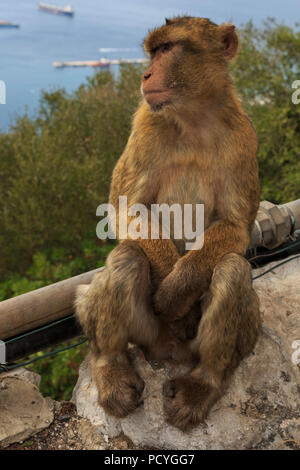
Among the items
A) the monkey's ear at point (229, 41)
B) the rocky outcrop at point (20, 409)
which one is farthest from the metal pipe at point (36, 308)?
the monkey's ear at point (229, 41)

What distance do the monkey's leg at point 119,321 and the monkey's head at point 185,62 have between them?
708 mm

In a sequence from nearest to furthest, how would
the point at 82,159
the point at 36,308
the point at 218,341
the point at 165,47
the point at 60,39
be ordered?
the point at 218,341 → the point at 165,47 → the point at 36,308 → the point at 82,159 → the point at 60,39

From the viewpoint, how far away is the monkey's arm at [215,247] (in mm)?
2098

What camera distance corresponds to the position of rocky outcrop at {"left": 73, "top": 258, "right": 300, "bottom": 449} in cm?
208

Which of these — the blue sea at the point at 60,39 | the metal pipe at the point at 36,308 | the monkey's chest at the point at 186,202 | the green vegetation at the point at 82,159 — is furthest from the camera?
the blue sea at the point at 60,39

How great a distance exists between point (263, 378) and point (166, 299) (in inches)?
25.7

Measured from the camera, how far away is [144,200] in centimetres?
232

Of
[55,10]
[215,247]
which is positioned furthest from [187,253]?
[55,10]

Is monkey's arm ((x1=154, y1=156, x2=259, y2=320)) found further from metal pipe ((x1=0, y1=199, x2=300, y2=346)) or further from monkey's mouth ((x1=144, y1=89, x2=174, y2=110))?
metal pipe ((x1=0, y1=199, x2=300, y2=346))

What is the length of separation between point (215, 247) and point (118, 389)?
2.59 feet

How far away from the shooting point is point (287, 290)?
3.05 metres

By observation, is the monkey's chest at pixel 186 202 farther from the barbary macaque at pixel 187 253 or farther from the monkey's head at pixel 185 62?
the monkey's head at pixel 185 62

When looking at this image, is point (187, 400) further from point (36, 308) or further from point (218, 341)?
point (36, 308)
